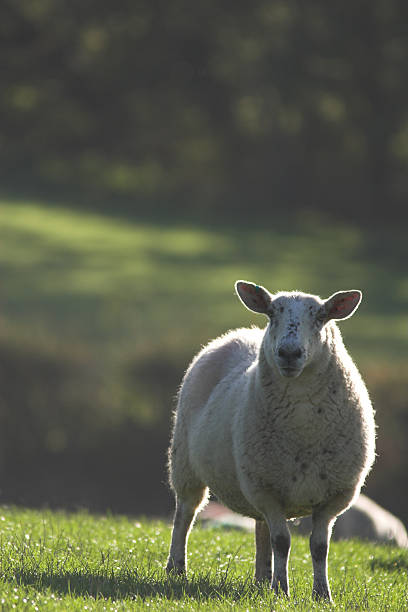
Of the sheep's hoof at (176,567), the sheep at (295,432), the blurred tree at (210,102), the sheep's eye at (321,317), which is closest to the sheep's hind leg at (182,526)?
the sheep's hoof at (176,567)

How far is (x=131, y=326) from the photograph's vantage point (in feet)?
72.5

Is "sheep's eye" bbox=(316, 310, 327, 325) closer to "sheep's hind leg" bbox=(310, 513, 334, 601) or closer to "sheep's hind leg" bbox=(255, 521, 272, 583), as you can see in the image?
"sheep's hind leg" bbox=(310, 513, 334, 601)

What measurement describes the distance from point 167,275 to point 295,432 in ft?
75.3

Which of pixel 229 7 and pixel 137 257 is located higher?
pixel 229 7

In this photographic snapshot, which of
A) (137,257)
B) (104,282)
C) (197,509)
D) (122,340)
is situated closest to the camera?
(197,509)

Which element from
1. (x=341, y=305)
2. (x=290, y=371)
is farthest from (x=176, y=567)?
(x=341, y=305)

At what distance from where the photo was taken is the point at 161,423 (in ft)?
53.3

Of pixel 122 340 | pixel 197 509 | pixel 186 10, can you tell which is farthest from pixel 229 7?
pixel 197 509

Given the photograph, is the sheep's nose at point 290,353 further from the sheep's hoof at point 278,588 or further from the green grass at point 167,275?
the green grass at point 167,275

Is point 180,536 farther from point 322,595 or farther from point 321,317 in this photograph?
point 321,317

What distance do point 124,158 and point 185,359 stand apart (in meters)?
28.5

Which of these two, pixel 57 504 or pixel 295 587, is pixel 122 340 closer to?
pixel 57 504

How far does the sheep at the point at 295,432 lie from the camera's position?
619 centimetres

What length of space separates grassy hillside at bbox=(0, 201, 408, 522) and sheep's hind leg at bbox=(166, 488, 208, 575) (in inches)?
326
